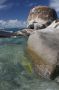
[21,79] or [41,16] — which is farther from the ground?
[41,16]

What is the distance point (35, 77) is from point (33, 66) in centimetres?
90

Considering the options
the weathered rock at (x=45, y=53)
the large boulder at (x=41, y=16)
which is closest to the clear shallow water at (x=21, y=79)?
the weathered rock at (x=45, y=53)

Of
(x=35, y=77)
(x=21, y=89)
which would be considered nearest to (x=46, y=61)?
(x=35, y=77)

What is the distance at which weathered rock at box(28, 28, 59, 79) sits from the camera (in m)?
7.90

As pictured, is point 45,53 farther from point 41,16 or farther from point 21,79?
point 41,16

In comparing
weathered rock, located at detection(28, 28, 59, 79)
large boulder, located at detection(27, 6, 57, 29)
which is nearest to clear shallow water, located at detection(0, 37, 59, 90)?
weathered rock, located at detection(28, 28, 59, 79)

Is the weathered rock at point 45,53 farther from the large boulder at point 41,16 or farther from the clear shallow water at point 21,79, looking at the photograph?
the large boulder at point 41,16

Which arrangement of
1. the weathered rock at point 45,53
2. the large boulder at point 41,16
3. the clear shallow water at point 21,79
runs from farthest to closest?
the large boulder at point 41,16, the weathered rock at point 45,53, the clear shallow water at point 21,79

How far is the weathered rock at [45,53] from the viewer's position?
7.90m

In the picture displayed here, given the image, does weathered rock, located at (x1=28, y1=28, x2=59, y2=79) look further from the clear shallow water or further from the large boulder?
the large boulder

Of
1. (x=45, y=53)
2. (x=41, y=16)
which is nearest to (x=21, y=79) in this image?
(x=45, y=53)

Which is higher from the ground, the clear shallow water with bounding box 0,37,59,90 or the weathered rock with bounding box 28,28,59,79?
the weathered rock with bounding box 28,28,59,79

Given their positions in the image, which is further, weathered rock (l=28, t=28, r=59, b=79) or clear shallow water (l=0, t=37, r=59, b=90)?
weathered rock (l=28, t=28, r=59, b=79)

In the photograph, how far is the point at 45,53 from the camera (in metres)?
8.48
